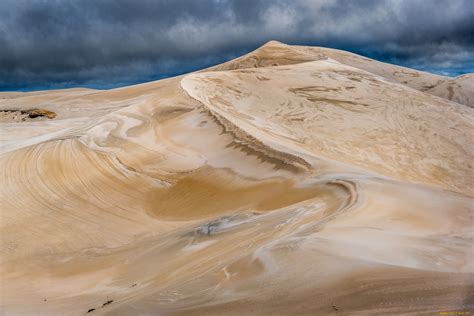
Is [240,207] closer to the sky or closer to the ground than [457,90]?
closer to the ground

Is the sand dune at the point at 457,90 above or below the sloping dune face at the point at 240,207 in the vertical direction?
above

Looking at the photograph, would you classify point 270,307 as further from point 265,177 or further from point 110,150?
point 110,150

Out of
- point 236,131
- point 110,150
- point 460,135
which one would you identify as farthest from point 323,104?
point 110,150

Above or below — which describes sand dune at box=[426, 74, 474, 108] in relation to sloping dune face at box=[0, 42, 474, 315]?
above

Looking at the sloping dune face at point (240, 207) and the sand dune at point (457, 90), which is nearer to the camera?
the sloping dune face at point (240, 207)

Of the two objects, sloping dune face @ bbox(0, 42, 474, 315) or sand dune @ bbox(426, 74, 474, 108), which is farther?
sand dune @ bbox(426, 74, 474, 108)

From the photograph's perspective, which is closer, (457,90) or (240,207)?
(240,207)

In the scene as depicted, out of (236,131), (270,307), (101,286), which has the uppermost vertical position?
(236,131)

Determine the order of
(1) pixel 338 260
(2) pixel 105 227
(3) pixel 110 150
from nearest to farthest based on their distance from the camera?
(1) pixel 338 260 → (2) pixel 105 227 → (3) pixel 110 150
